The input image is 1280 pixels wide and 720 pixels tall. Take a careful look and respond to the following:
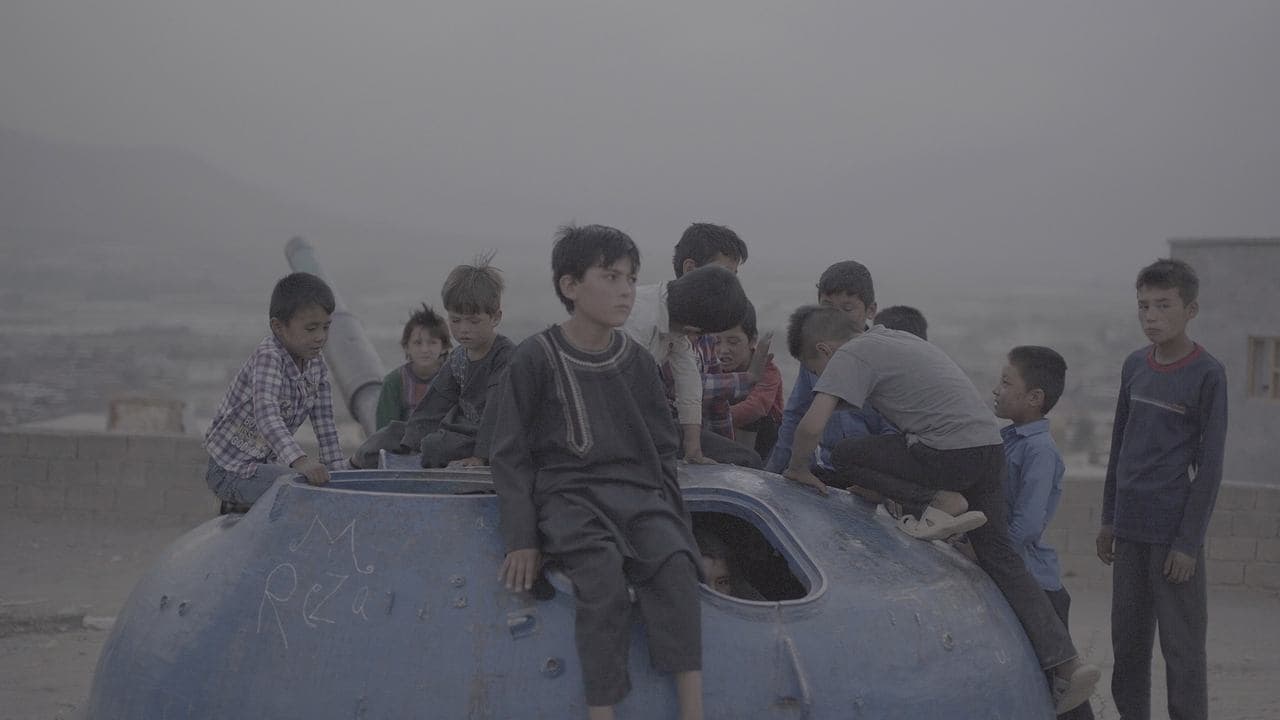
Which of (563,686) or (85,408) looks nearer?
(563,686)

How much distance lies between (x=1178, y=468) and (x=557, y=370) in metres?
2.33

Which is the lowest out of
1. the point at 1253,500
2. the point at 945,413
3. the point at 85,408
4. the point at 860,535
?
the point at 85,408

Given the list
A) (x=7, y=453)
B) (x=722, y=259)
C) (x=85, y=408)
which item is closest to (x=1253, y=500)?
(x=722, y=259)

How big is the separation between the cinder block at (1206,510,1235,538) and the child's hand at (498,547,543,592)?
6434mm

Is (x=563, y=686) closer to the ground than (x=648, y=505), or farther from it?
closer to the ground

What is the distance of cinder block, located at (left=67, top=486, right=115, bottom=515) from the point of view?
9.66m

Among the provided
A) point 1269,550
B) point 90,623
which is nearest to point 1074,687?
point 1269,550

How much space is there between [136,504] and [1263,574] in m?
8.13

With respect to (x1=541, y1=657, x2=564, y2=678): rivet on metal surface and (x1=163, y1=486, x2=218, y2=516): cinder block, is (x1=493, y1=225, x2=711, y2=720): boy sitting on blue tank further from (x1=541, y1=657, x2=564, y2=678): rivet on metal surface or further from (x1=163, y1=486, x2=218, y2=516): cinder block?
(x1=163, y1=486, x2=218, y2=516): cinder block

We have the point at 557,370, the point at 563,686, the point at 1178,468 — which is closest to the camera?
the point at 563,686

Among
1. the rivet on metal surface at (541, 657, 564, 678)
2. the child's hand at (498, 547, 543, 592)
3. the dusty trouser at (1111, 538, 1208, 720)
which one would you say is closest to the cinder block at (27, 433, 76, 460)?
the child's hand at (498, 547, 543, 592)

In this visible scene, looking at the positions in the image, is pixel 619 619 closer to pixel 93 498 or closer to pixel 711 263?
pixel 711 263

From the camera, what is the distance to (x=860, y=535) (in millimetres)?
3463

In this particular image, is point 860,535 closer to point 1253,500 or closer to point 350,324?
point 350,324
